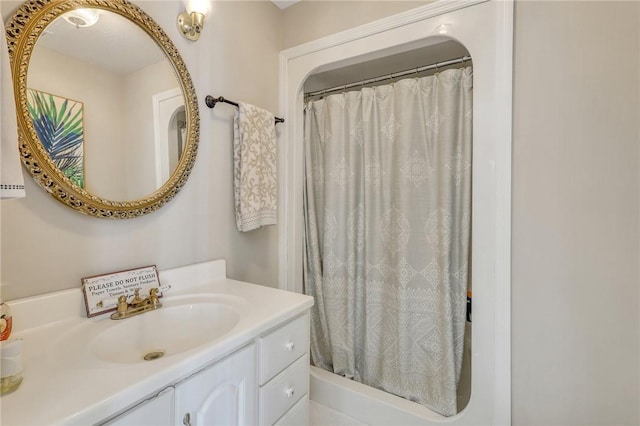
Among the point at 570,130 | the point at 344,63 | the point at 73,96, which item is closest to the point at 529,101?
the point at 570,130

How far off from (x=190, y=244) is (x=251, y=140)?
572mm

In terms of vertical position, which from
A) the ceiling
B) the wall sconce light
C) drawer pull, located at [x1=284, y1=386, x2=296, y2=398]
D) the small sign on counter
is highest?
the ceiling

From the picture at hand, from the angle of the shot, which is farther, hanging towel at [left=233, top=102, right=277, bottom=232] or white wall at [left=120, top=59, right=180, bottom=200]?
hanging towel at [left=233, top=102, right=277, bottom=232]

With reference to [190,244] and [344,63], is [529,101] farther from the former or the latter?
[190,244]

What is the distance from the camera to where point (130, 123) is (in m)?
1.05

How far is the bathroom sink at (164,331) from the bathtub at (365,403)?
92 cm

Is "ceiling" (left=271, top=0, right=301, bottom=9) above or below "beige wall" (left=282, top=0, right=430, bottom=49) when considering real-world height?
above

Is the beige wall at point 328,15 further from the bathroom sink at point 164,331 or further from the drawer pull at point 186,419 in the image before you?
the drawer pull at point 186,419

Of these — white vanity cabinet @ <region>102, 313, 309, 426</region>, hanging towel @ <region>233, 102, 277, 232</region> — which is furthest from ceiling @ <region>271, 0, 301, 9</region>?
white vanity cabinet @ <region>102, 313, 309, 426</region>

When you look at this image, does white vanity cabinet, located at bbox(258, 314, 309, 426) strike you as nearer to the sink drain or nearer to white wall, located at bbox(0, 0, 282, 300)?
the sink drain

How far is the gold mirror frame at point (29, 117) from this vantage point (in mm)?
798

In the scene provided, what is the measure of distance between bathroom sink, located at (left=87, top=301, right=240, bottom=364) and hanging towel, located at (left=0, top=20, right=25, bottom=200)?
445 mm

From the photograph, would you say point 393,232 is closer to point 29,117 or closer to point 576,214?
point 576,214

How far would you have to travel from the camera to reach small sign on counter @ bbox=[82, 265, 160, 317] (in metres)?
0.92
